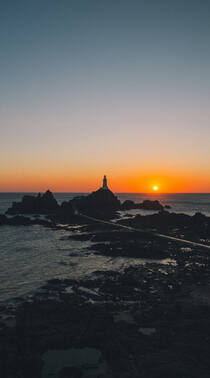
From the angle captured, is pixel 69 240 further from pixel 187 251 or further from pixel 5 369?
pixel 5 369

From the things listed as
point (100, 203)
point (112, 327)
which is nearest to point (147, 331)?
point (112, 327)

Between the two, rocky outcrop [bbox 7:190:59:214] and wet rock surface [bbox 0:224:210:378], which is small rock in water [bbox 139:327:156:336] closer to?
wet rock surface [bbox 0:224:210:378]

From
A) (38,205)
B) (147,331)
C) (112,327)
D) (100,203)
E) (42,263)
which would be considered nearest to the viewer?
(147,331)

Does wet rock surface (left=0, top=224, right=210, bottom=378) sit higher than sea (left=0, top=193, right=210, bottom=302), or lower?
higher

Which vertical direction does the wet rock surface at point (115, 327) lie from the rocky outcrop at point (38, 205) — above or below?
below

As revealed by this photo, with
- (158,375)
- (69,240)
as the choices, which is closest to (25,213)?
(69,240)

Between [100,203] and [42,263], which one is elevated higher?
[100,203]

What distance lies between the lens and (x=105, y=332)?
12750mm

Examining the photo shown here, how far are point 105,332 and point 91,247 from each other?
940 inches

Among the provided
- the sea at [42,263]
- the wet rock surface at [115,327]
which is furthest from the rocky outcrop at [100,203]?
the wet rock surface at [115,327]

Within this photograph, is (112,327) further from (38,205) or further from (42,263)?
(38,205)

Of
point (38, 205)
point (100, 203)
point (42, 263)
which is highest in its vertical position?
point (100, 203)

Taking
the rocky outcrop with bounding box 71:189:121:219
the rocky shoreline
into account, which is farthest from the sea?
the rocky outcrop with bounding box 71:189:121:219

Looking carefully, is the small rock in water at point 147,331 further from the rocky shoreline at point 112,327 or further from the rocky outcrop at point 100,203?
the rocky outcrop at point 100,203
